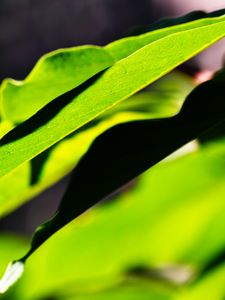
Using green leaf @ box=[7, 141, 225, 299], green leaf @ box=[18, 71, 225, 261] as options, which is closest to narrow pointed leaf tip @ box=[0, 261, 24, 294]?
green leaf @ box=[18, 71, 225, 261]

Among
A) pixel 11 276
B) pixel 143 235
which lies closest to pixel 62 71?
pixel 11 276

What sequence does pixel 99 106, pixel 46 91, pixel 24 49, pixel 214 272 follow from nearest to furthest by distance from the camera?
1. pixel 99 106
2. pixel 46 91
3. pixel 214 272
4. pixel 24 49

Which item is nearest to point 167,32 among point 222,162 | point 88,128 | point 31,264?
point 88,128

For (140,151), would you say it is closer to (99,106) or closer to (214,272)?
(99,106)

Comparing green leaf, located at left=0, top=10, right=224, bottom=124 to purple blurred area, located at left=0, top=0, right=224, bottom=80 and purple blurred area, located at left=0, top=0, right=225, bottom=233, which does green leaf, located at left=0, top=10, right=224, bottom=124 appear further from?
purple blurred area, located at left=0, top=0, right=224, bottom=80

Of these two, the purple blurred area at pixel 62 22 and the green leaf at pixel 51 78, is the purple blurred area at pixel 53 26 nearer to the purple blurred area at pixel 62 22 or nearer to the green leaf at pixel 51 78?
the purple blurred area at pixel 62 22

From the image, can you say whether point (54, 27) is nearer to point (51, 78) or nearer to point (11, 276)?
point (51, 78)

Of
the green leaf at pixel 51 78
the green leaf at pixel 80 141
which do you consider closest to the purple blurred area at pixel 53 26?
the green leaf at pixel 80 141
